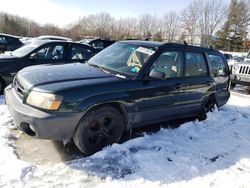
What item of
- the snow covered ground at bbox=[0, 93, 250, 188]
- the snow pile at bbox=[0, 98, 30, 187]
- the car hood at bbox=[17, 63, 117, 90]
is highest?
the car hood at bbox=[17, 63, 117, 90]

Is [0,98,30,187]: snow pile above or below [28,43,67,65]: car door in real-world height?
below

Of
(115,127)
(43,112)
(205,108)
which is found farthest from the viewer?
(205,108)

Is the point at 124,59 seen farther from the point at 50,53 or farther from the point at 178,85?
the point at 50,53

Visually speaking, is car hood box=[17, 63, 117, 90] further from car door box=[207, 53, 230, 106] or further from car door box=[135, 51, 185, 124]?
car door box=[207, 53, 230, 106]

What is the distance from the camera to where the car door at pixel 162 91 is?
4191mm

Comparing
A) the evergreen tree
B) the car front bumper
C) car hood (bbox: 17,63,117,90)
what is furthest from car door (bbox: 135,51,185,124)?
the evergreen tree

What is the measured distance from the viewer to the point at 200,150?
14.1 ft

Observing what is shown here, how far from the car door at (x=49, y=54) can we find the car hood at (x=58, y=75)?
111 inches

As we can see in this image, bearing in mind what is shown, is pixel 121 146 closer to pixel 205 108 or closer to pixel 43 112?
pixel 43 112

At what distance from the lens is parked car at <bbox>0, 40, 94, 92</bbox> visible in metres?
6.45

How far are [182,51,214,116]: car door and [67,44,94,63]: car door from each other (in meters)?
3.38

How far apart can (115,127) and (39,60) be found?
12.8 ft

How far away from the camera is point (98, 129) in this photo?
3807 millimetres

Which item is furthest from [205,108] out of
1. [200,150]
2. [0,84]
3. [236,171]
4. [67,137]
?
[0,84]
